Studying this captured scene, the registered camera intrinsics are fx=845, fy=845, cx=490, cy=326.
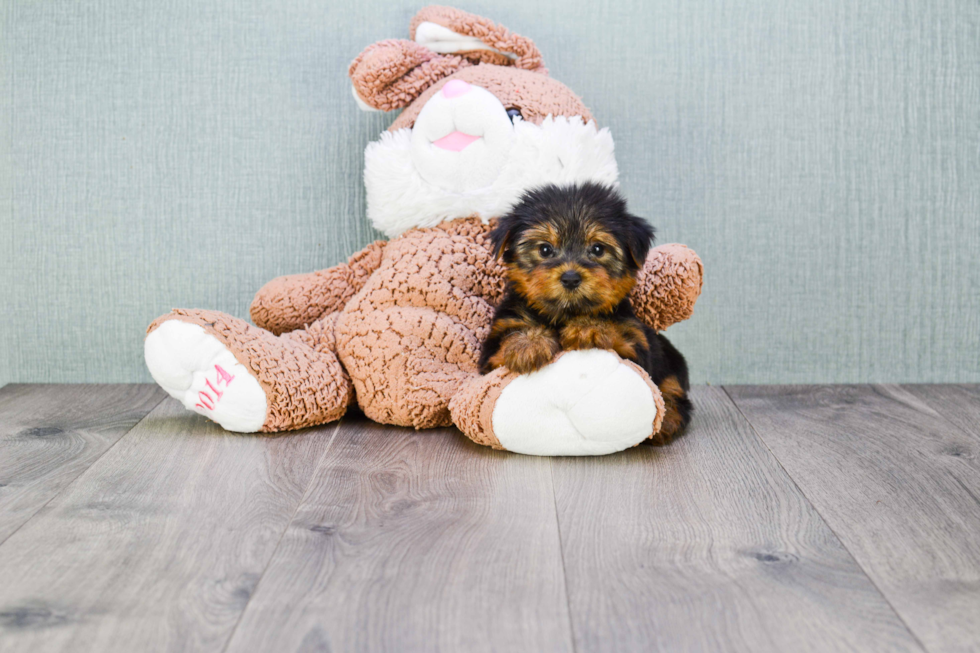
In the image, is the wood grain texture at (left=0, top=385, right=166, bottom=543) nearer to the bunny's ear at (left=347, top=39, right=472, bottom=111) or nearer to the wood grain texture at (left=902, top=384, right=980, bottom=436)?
the bunny's ear at (left=347, top=39, right=472, bottom=111)

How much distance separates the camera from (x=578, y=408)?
1.47 metres

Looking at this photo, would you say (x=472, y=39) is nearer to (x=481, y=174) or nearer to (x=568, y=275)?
(x=481, y=174)

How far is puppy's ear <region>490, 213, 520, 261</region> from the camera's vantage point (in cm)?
151

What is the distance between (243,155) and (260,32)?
0.30 m

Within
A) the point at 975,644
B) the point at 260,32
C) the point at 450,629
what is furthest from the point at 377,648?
the point at 260,32

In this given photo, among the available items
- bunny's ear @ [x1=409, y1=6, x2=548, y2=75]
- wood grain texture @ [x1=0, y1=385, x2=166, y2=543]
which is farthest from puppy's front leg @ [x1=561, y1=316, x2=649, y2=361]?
wood grain texture @ [x1=0, y1=385, x2=166, y2=543]

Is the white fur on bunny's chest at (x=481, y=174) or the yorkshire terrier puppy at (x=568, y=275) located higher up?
the white fur on bunny's chest at (x=481, y=174)

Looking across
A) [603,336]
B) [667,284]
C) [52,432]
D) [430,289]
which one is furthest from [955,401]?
[52,432]

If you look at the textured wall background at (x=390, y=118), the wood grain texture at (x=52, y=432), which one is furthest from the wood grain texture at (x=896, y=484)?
the wood grain texture at (x=52, y=432)

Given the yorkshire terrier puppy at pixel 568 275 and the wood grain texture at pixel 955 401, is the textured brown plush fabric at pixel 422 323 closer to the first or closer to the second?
the yorkshire terrier puppy at pixel 568 275

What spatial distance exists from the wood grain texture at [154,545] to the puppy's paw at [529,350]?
1.31 feet

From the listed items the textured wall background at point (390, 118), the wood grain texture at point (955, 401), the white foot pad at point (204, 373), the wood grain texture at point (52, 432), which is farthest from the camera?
the textured wall background at point (390, 118)

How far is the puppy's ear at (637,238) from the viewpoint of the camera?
148cm

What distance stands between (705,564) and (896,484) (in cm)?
51
